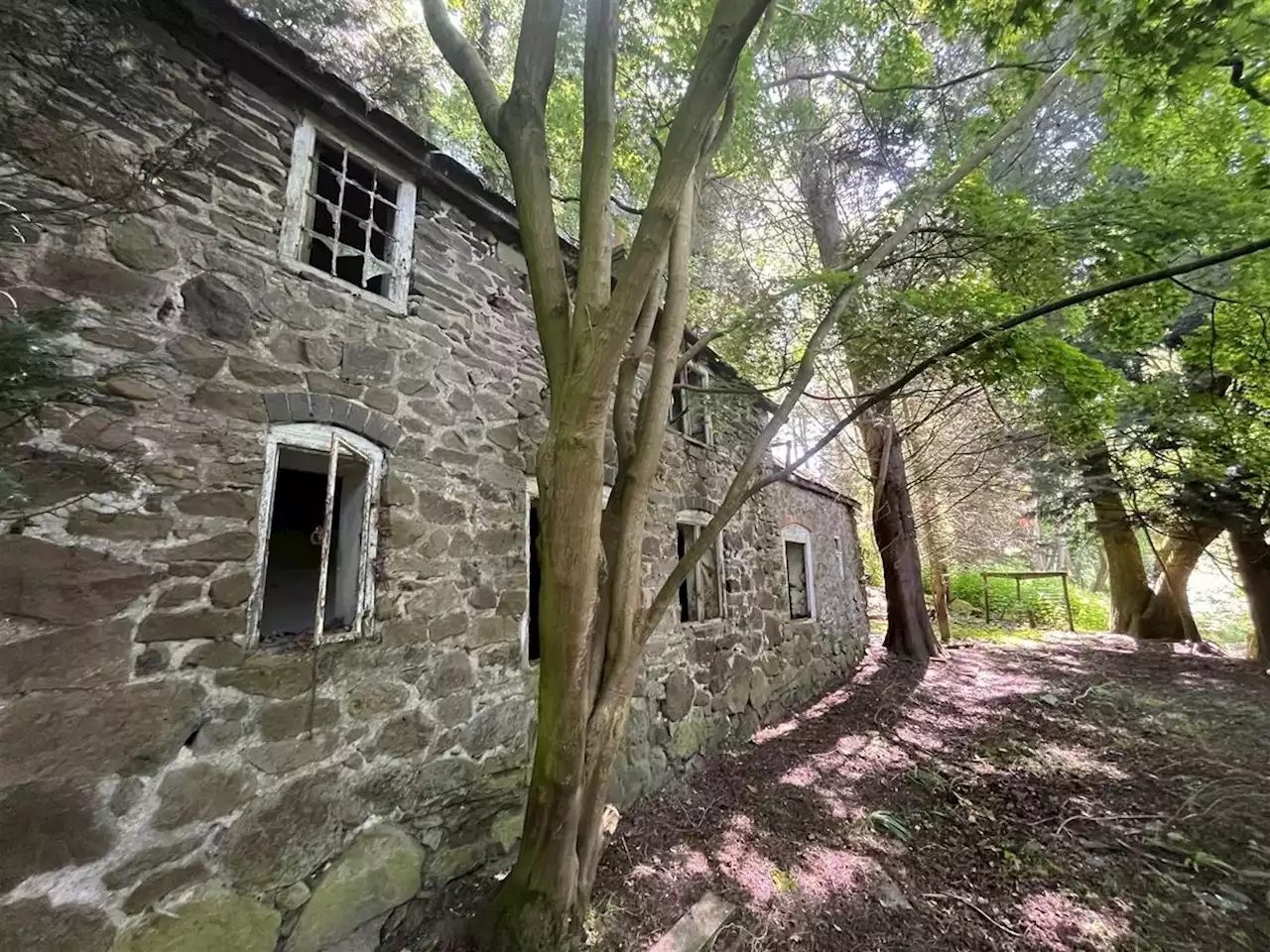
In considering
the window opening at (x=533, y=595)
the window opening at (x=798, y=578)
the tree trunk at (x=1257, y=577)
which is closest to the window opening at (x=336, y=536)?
the window opening at (x=533, y=595)

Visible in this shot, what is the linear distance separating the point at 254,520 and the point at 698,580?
13.8 ft

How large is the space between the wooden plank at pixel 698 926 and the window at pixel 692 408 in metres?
4.13

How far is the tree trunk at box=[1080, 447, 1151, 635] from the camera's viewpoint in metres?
10.4

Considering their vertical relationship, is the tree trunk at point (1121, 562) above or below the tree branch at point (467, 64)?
below

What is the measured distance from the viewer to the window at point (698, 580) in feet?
18.3

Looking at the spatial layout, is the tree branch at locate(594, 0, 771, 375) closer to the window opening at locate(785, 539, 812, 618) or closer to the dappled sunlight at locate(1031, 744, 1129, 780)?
the dappled sunlight at locate(1031, 744, 1129, 780)

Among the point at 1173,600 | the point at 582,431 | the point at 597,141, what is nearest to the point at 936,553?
the point at 1173,600

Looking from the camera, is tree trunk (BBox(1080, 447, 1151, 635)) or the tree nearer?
the tree

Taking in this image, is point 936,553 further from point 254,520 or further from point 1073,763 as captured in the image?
point 254,520

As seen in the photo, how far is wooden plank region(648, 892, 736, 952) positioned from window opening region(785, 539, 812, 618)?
515 centimetres

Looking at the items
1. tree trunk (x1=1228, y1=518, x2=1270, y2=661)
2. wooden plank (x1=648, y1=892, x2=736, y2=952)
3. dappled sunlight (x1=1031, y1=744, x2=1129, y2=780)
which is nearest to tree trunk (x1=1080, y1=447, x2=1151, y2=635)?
tree trunk (x1=1228, y1=518, x2=1270, y2=661)

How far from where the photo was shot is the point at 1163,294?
5.06m

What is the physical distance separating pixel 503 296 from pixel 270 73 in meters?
1.72

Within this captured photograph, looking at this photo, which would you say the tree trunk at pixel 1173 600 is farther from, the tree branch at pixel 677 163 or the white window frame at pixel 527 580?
the tree branch at pixel 677 163
